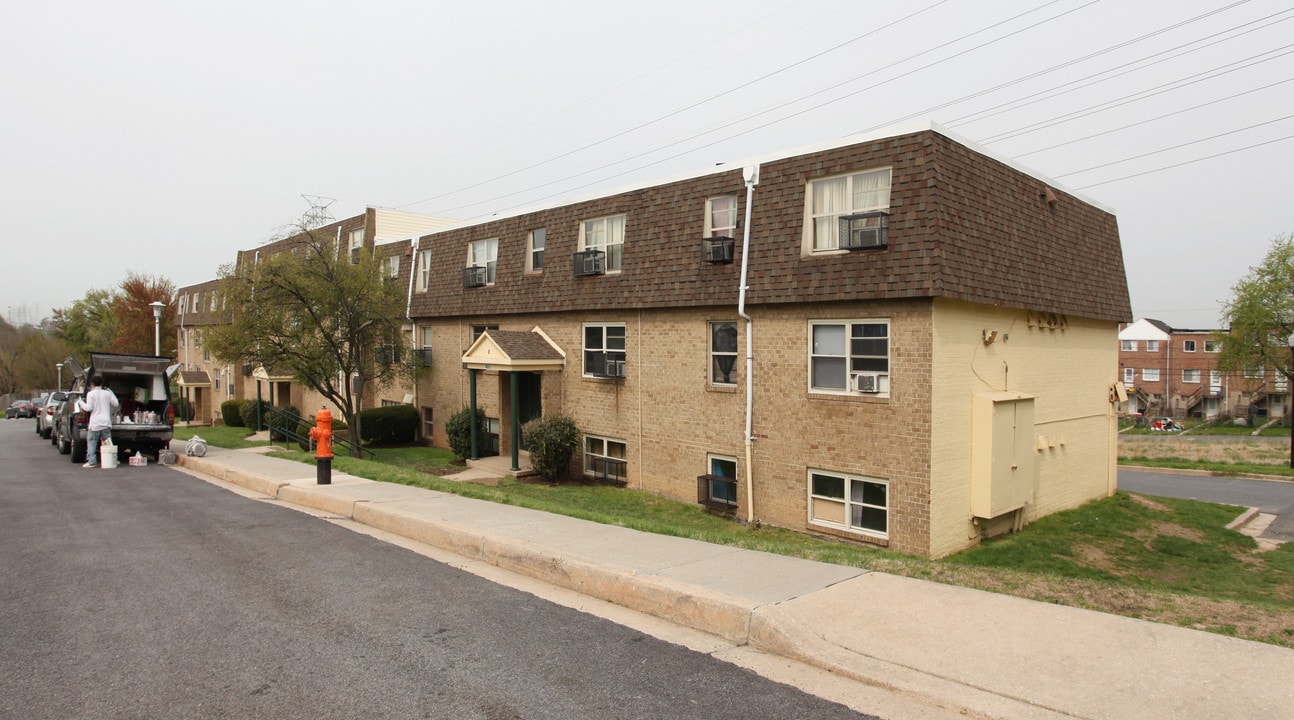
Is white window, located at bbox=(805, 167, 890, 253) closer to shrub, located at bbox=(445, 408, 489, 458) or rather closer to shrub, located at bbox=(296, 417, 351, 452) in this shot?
shrub, located at bbox=(445, 408, 489, 458)

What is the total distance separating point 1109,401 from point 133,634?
18.7 m

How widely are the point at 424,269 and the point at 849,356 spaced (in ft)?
51.5

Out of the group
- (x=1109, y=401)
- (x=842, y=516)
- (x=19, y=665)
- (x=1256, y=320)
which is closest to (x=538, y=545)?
(x=19, y=665)

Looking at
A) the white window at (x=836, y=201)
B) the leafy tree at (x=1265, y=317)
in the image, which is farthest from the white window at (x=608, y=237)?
the leafy tree at (x=1265, y=317)

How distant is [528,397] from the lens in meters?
20.5

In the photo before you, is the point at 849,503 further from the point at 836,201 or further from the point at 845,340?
the point at 836,201

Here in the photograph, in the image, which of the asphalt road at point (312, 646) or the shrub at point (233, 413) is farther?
the shrub at point (233, 413)

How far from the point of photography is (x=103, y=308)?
69.8m

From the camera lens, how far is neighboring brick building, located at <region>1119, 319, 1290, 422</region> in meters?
71.0

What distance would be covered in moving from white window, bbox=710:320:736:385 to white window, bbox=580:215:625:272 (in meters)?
3.17

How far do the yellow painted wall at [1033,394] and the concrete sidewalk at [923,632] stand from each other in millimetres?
5540

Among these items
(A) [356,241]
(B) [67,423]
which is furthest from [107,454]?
(A) [356,241]

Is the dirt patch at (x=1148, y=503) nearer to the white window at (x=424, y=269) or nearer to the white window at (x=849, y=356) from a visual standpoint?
the white window at (x=849, y=356)

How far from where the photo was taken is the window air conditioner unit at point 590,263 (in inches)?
680
